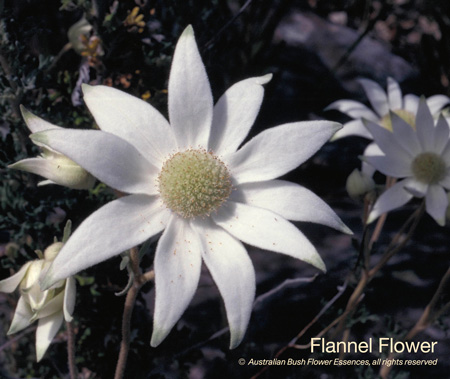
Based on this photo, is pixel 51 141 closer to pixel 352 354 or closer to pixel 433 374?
pixel 352 354

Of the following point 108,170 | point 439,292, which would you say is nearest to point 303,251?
point 108,170

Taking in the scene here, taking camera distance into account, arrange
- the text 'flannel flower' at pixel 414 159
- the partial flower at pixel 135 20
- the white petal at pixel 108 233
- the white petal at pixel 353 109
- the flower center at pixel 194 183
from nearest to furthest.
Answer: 1. the white petal at pixel 108 233
2. the flower center at pixel 194 183
3. the partial flower at pixel 135 20
4. the text 'flannel flower' at pixel 414 159
5. the white petal at pixel 353 109

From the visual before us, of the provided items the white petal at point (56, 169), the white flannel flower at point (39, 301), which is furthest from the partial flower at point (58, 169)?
the white flannel flower at point (39, 301)

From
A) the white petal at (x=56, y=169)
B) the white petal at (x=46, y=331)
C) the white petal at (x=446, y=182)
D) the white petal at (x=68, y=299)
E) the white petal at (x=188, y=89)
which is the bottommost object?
the white petal at (x=46, y=331)

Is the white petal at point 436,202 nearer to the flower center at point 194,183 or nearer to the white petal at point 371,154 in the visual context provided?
the white petal at point 371,154

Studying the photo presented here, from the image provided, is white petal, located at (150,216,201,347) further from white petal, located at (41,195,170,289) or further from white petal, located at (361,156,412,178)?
white petal, located at (361,156,412,178)
